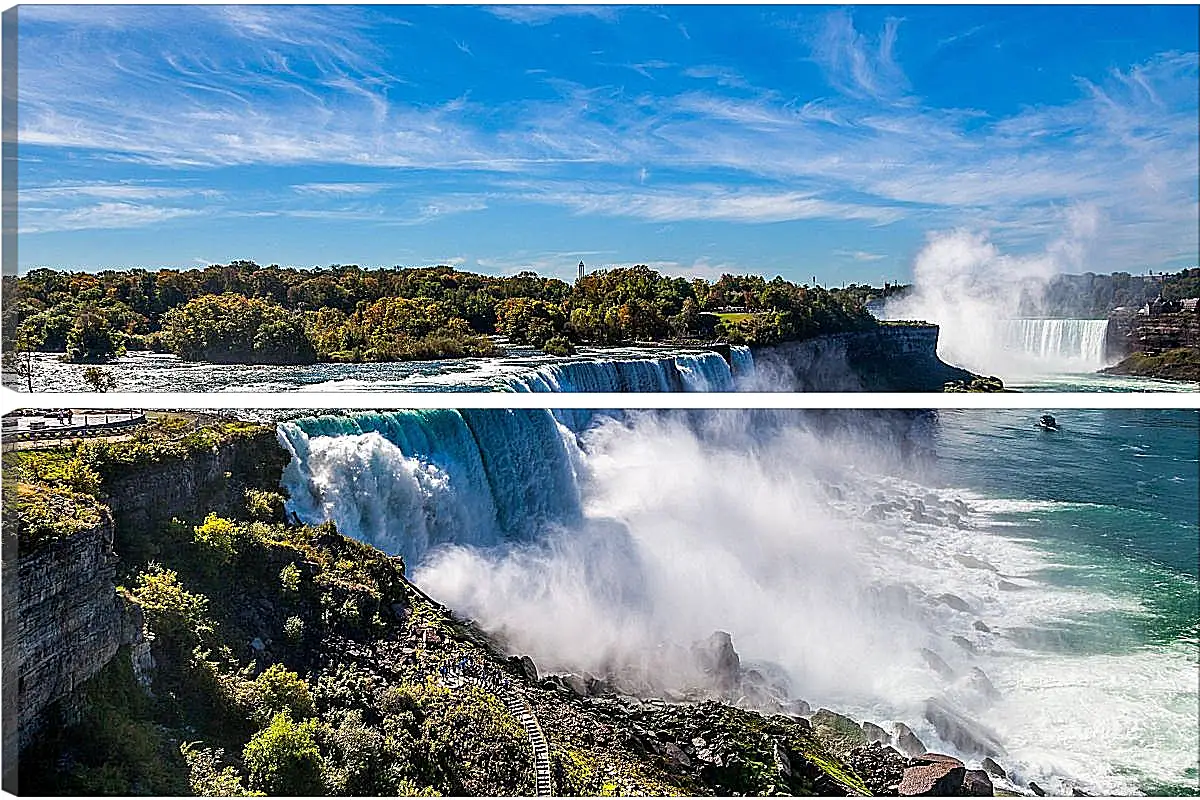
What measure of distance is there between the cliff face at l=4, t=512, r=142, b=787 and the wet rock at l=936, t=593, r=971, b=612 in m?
2.60

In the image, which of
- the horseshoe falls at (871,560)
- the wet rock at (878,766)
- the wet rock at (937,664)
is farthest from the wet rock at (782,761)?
the wet rock at (937,664)

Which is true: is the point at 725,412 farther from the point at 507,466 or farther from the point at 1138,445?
the point at 1138,445

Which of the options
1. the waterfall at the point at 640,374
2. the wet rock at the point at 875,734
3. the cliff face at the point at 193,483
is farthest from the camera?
the wet rock at the point at 875,734

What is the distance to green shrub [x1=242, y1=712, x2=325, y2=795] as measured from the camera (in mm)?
2221

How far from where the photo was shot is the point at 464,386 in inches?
93.7

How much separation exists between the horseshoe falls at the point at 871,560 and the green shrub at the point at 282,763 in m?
0.89

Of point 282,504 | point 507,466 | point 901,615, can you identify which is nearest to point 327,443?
point 282,504

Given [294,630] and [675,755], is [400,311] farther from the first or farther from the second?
[675,755]

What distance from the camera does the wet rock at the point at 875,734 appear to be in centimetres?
288

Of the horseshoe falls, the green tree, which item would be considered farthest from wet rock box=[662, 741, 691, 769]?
the green tree

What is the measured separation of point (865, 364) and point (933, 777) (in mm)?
1167

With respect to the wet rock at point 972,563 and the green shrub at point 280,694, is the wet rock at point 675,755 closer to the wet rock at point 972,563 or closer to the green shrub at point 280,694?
the green shrub at point 280,694

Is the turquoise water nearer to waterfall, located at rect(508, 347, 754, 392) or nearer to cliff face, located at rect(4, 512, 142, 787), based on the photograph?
waterfall, located at rect(508, 347, 754, 392)

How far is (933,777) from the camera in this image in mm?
2510
